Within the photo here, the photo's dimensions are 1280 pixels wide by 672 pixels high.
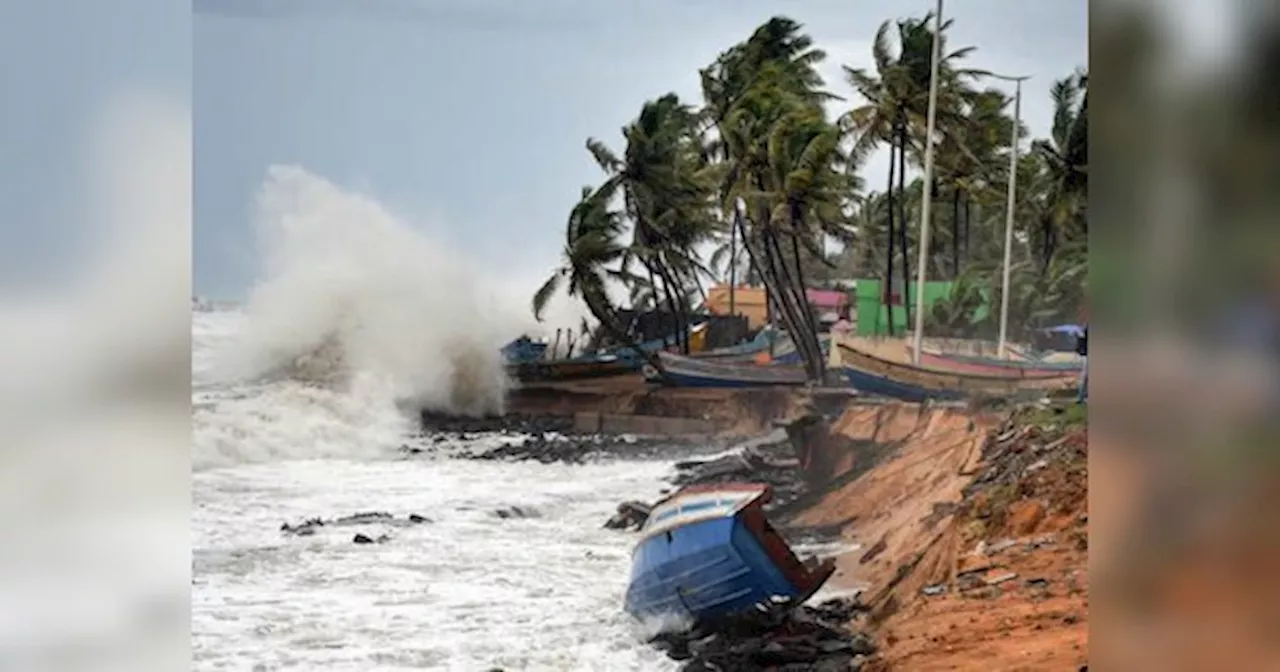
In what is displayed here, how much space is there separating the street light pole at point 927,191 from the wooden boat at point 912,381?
0.03 meters

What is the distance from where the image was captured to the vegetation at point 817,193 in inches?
80.6

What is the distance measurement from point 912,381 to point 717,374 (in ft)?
1.03

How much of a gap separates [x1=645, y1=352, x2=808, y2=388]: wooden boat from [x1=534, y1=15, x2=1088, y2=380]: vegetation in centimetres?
3

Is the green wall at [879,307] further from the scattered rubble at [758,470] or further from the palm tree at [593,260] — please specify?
the palm tree at [593,260]

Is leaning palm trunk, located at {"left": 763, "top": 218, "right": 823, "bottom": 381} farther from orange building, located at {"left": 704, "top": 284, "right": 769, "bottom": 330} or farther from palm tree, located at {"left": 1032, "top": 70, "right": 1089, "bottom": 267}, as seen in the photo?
palm tree, located at {"left": 1032, "top": 70, "right": 1089, "bottom": 267}

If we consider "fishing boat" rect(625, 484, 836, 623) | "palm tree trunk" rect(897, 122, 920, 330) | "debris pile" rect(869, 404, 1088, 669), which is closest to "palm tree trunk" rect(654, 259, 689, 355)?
"fishing boat" rect(625, 484, 836, 623)

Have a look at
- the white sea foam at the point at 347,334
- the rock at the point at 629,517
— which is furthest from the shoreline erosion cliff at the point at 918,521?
the white sea foam at the point at 347,334

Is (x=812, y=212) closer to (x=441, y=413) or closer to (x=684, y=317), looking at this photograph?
(x=684, y=317)

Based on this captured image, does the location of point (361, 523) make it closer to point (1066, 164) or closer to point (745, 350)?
point (745, 350)

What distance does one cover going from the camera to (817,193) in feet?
6.86
